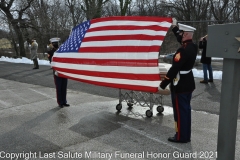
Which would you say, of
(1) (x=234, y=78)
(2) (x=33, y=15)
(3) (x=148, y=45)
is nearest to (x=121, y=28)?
(3) (x=148, y=45)

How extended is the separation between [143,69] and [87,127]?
153cm

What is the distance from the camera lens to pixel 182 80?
4082mm

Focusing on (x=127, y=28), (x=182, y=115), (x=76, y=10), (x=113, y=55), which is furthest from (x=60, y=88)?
(x=76, y=10)

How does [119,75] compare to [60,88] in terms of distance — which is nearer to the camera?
[119,75]

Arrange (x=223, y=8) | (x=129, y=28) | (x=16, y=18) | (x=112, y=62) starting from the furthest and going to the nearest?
1. (x=223, y=8)
2. (x=16, y=18)
3. (x=112, y=62)
4. (x=129, y=28)

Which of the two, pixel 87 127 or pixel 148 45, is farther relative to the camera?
pixel 87 127

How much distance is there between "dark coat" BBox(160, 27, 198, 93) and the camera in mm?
3936

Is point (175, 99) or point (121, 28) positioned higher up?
point (121, 28)

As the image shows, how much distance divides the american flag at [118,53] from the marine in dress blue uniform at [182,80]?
50 centimetres

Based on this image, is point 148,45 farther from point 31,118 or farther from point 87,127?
point 31,118

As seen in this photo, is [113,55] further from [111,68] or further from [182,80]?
[182,80]

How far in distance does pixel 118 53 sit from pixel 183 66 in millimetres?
1398

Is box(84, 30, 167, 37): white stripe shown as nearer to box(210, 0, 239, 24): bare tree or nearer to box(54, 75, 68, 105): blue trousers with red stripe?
box(54, 75, 68, 105): blue trousers with red stripe

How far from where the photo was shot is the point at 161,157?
3682mm
